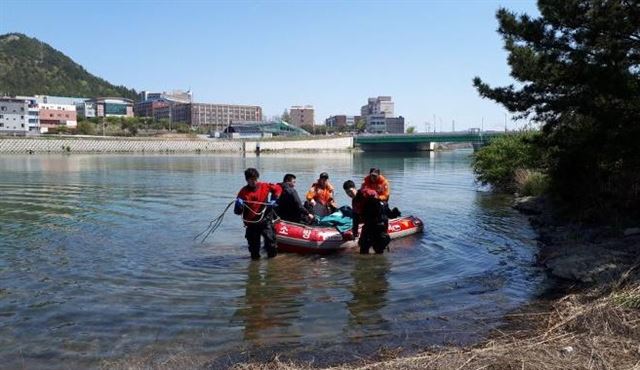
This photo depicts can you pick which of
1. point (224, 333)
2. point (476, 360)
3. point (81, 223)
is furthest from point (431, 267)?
point (81, 223)

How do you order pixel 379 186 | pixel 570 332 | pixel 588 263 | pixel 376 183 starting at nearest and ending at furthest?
1. pixel 570 332
2. pixel 588 263
3. pixel 376 183
4. pixel 379 186

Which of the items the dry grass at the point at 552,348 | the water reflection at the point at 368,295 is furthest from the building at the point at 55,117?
the dry grass at the point at 552,348

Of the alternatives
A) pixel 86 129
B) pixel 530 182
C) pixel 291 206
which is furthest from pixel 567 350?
pixel 86 129

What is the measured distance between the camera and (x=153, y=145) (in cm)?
10731

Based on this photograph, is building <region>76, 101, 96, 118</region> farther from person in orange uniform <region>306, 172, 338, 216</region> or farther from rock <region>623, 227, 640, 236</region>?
rock <region>623, 227, 640, 236</region>

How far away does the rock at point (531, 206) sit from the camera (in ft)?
66.1

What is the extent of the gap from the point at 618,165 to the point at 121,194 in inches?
829

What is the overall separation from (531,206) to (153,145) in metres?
95.2

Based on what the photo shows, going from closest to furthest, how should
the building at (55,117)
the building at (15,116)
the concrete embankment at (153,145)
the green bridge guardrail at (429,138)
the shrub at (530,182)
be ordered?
the shrub at (530,182), the concrete embankment at (153,145), the green bridge guardrail at (429,138), the building at (15,116), the building at (55,117)

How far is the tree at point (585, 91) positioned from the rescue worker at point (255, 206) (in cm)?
683

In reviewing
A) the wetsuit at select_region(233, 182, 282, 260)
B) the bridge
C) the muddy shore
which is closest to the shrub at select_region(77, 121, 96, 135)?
the bridge

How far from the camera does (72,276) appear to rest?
419 inches

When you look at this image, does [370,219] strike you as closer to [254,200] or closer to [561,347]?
[254,200]

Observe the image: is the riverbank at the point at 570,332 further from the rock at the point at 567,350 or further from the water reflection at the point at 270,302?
the water reflection at the point at 270,302
